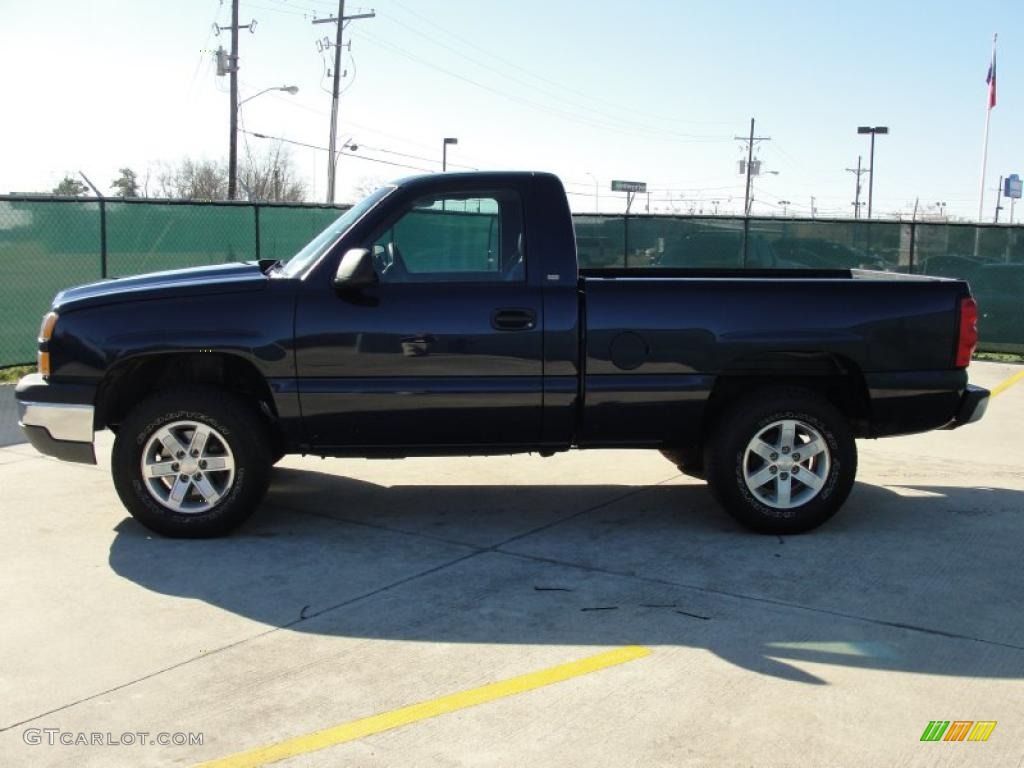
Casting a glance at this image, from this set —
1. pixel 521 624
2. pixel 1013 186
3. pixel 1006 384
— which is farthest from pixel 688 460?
pixel 1013 186

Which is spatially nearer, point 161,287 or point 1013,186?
point 161,287

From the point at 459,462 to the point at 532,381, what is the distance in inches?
92.7

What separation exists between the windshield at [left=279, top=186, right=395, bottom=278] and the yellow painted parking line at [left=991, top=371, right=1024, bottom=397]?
834 centimetres

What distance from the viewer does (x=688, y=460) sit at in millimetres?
7086

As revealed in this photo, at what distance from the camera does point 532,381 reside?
5926mm

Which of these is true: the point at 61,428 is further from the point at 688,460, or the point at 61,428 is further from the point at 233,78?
the point at 233,78

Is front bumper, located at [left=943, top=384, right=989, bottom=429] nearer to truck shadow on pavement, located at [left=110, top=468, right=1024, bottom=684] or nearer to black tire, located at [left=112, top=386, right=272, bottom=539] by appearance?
truck shadow on pavement, located at [left=110, top=468, right=1024, bottom=684]

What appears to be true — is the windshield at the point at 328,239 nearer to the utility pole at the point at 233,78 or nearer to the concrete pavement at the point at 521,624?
the concrete pavement at the point at 521,624

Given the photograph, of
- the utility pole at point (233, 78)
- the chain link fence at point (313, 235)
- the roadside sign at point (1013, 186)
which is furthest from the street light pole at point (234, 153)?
the roadside sign at point (1013, 186)

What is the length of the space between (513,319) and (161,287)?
1.96m

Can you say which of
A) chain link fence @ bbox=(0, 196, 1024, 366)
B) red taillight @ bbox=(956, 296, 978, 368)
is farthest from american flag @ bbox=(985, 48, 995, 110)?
red taillight @ bbox=(956, 296, 978, 368)

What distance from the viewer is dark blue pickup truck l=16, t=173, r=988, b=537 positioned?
19.2 feet

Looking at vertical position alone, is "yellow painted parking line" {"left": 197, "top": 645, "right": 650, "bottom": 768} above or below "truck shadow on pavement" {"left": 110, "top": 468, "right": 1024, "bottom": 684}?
below

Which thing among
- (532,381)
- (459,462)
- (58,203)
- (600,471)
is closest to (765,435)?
(532,381)
